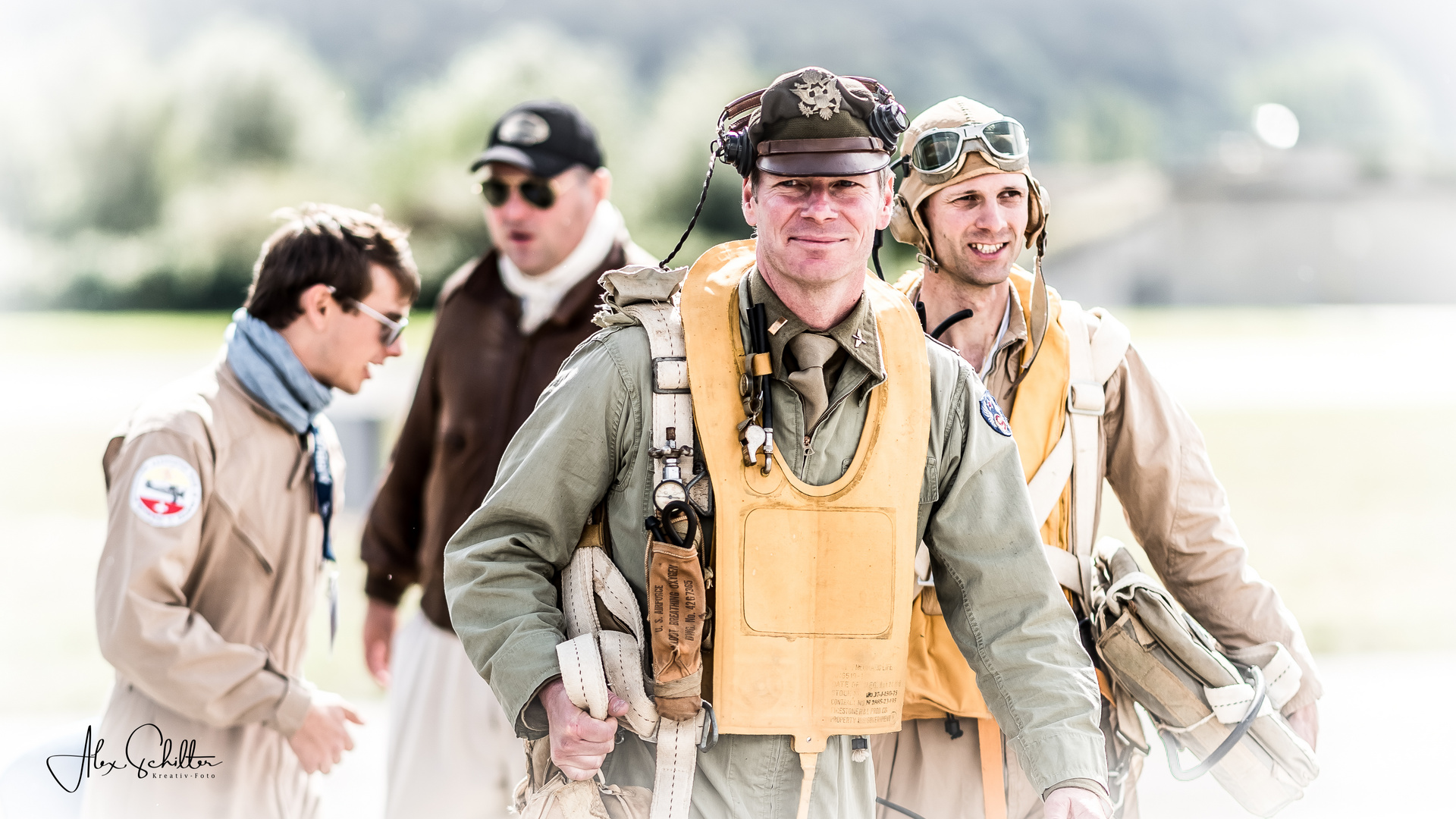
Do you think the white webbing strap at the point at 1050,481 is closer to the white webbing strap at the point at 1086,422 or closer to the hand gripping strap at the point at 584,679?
the white webbing strap at the point at 1086,422

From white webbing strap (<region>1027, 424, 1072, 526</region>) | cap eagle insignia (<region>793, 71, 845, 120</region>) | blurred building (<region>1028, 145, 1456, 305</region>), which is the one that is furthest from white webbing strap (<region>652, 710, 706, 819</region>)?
blurred building (<region>1028, 145, 1456, 305</region>)

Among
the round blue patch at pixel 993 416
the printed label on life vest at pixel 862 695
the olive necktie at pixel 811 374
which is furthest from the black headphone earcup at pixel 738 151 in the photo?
the printed label on life vest at pixel 862 695

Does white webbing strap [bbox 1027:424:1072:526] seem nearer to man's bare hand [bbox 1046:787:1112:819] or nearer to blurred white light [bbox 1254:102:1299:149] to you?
man's bare hand [bbox 1046:787:1112:819]

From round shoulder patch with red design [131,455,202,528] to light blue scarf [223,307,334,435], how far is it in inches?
13.6

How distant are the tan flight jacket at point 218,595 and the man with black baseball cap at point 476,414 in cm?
98

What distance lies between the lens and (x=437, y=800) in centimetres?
462

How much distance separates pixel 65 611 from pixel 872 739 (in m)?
9.23

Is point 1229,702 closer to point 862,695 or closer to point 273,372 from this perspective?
point 862,695

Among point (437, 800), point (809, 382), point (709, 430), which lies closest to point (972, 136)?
point (809, 382)

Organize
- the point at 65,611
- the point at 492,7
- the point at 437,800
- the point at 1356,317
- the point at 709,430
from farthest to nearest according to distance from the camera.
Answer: the point at 492,7
the point at 1356,317
the point at 65,611
the point at 437,800
the point at 709,430

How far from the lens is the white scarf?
15.7ft

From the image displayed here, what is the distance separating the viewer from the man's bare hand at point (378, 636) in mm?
4891

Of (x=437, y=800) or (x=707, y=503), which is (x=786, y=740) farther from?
(x=437, y=800)

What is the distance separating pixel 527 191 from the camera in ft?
16.4
